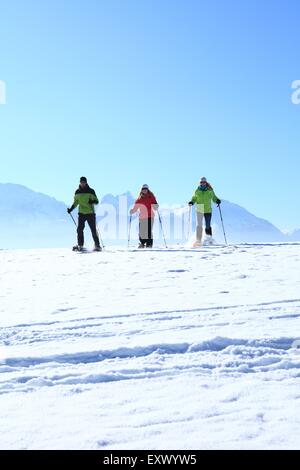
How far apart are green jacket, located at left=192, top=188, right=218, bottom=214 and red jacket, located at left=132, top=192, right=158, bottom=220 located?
1504mm

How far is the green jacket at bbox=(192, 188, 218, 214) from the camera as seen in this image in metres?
16.7

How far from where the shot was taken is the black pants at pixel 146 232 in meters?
16.2

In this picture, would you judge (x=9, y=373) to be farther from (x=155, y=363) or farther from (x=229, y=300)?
(x=229, y=300)

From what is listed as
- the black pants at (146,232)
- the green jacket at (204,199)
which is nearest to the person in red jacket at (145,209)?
the black pants at (146,232)

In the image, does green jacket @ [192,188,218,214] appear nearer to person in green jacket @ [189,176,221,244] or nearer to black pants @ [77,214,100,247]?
person in green jacket @ [189,176,221,244]

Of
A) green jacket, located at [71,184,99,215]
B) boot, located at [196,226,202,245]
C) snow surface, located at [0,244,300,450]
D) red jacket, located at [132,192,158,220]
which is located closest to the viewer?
snow surface, located at [0,244,300,450]

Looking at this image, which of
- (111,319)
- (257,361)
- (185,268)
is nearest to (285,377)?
→ (257,361)

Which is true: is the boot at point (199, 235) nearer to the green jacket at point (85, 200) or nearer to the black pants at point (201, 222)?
the black pants at point (201, 222)

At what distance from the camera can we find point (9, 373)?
4.02m

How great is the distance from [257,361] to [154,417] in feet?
4.56

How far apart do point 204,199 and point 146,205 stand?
2002mm

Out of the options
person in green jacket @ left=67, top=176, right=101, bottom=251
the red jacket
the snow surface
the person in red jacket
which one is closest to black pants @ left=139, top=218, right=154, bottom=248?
the person in red jacket

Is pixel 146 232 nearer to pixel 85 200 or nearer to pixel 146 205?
pixel 146 205

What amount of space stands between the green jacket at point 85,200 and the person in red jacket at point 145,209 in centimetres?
174
